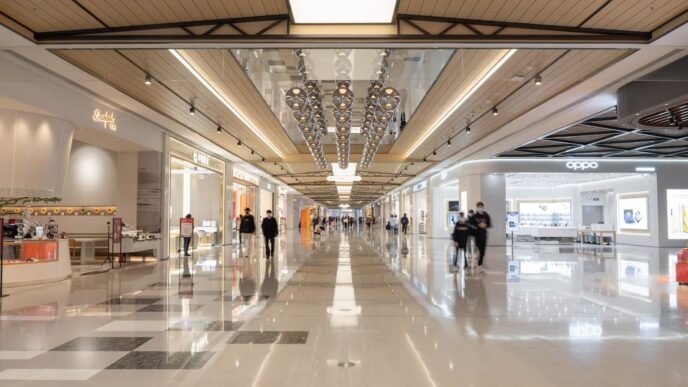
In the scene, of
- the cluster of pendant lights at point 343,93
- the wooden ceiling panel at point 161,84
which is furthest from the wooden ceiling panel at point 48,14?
the cluster of pendant lights at point 343,93

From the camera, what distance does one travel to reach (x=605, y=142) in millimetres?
16000

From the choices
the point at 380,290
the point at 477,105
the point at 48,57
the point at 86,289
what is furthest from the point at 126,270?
the point at 477,105

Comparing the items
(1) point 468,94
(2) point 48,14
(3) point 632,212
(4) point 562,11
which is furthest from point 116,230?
(3) point 632,212

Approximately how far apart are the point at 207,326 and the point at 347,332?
4.70 ft

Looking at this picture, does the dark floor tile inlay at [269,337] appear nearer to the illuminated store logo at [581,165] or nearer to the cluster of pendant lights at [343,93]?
the cluster of pendant lights at [343,93]

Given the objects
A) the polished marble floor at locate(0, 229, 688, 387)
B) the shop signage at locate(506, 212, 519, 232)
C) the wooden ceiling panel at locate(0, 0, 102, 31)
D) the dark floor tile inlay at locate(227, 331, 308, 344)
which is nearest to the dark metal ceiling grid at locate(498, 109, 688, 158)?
the shop signage at locate(506, 212, 519, 232)

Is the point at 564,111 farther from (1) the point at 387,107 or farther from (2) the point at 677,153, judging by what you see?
(2) the point at 677,153

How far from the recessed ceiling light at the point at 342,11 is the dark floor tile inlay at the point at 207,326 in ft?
11.9

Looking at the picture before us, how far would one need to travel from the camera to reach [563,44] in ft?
20.3

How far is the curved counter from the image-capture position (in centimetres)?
798

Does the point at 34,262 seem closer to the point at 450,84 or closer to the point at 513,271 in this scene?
the point at 450,84

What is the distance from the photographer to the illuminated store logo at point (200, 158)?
16.6 metres

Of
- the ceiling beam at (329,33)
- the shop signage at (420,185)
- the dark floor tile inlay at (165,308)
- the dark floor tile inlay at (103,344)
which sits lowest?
the dark floor tile inlay at (165,308)

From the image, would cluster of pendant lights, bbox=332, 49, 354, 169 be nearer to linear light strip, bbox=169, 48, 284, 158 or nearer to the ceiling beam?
the ceiling beam
